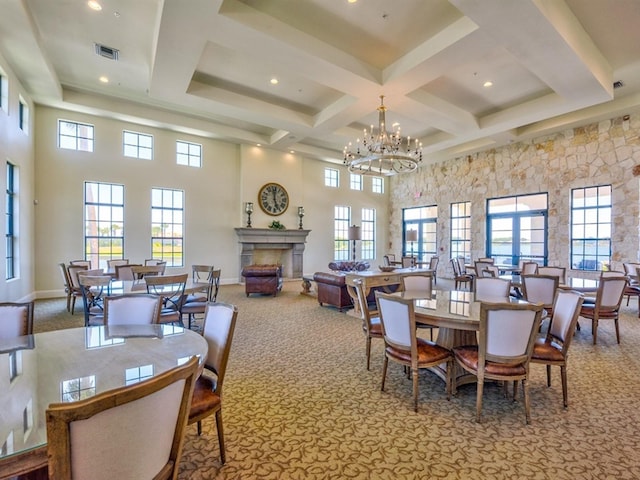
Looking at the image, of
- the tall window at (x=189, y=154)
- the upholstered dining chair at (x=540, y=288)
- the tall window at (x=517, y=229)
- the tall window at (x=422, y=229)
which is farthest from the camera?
the tall window at (x=422, y=229)

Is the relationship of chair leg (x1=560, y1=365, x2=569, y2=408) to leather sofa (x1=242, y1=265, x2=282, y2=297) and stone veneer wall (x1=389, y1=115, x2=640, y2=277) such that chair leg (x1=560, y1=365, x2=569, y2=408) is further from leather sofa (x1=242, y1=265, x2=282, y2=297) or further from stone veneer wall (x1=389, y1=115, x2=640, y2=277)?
stone veneer wall (x1=389, y1=115, x2=640, y2=277)

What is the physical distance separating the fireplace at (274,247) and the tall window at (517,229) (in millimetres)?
5898

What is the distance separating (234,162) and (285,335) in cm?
686

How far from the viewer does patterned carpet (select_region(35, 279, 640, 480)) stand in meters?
2.06

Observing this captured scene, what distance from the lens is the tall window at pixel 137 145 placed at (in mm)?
8359

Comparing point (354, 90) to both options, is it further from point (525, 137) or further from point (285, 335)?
point (525, 137)

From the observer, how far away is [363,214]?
42.1 feet

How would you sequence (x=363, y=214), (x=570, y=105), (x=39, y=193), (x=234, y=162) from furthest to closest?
(x=363, y=214)
(x=234, y=162)
(x=39, y=193)
(x=570, y=105)

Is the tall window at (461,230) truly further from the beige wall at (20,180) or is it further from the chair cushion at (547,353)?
the beige wall at (20,180)

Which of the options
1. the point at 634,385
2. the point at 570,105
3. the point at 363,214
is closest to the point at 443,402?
the point at 634,385

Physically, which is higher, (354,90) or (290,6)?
(290,6)

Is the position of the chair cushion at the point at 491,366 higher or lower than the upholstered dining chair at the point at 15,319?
lower

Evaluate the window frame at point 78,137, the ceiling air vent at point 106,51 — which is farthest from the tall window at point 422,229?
the window frame at point 78,137

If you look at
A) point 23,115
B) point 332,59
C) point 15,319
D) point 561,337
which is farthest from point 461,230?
point 23,115
